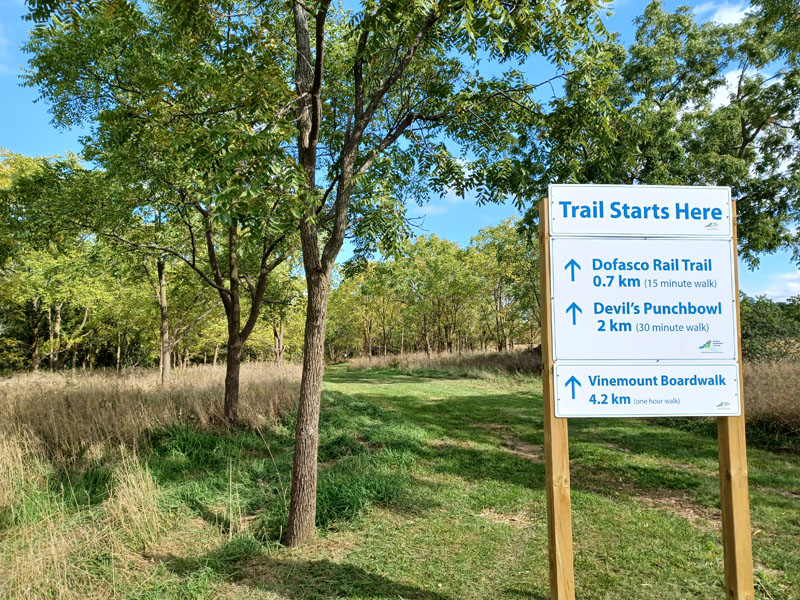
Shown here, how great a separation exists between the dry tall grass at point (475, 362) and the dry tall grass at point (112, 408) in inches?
497

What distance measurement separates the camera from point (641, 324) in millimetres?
2879

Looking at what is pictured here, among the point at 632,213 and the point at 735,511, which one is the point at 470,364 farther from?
the point at 632,213

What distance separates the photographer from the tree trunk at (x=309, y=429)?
14.0 ft

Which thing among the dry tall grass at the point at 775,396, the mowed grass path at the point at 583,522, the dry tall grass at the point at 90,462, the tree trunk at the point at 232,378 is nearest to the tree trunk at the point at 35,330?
the dry tall grass at the point at 90,462

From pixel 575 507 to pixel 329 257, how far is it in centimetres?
394

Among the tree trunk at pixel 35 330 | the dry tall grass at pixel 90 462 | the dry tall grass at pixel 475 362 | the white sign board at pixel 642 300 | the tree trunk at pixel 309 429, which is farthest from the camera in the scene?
the dry tall grass at pixel 475 362

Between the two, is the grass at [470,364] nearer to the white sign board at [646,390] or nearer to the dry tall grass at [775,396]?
the dry tall grass at [775,396]

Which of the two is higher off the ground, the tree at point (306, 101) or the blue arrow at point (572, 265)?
the tree at point (306, 101)

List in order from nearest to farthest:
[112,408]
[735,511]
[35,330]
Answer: [735,511]
[112,408]
[35,330]

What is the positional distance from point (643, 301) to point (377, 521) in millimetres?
3493

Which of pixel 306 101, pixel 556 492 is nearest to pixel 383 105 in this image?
pixel 306 101

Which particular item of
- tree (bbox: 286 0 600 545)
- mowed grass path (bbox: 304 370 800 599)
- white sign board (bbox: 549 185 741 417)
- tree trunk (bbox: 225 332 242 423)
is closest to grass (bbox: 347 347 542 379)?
mowed grass path (bbox: 304 370 800 599)

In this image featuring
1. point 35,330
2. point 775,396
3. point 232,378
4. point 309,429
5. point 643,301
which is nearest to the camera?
point 643,301

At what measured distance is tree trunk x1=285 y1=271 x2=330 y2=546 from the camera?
14.0ft
